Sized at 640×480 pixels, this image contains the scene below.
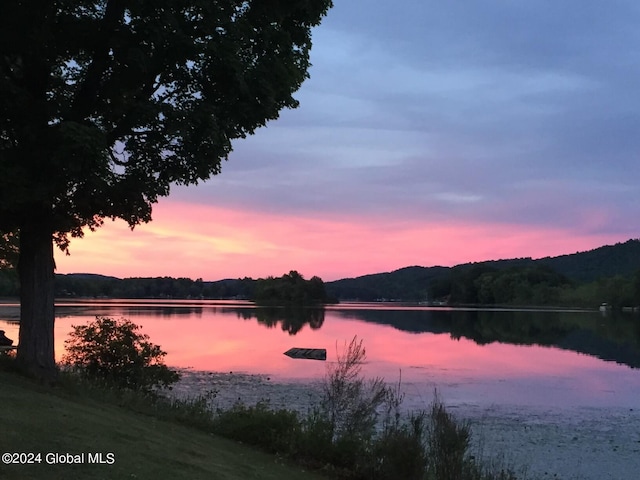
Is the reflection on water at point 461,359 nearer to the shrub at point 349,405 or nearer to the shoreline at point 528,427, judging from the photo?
the shoreline at point 528,427

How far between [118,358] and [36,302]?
482 centimetres

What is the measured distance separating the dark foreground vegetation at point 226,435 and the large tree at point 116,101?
2.84 m

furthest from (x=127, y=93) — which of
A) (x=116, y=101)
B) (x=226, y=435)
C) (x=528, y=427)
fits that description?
(x=528, y=427)

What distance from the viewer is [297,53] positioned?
14336 mm

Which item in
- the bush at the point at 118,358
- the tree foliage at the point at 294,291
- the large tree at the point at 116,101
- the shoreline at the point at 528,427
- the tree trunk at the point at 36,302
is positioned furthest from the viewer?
the tree foliage at the point at 294,291

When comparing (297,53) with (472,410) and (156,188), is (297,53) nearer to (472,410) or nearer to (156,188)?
(156,188)

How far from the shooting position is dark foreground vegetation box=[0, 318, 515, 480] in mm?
7598

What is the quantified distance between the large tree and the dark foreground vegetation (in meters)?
2.84

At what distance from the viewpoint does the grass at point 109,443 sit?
6.73 metres

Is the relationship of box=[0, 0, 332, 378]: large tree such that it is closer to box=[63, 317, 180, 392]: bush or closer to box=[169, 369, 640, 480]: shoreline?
box=[63, 317, 180, 392]: bush

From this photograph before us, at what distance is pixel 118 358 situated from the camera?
17.7 m

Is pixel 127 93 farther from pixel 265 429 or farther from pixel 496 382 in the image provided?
pixel 496 382

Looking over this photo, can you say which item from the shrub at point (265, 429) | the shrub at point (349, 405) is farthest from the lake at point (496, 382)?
the shrub at point (265, 429)

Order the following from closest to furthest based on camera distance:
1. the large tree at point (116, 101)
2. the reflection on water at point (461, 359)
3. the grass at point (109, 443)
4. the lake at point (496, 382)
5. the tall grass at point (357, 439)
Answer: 1. the grass at point (109, 443)
2. the tall grass at point (357, 439)
3. the large tree at point (116, 101)
4. the lake at point (496, 382)
5. the reflection on water at point (461, 359)
